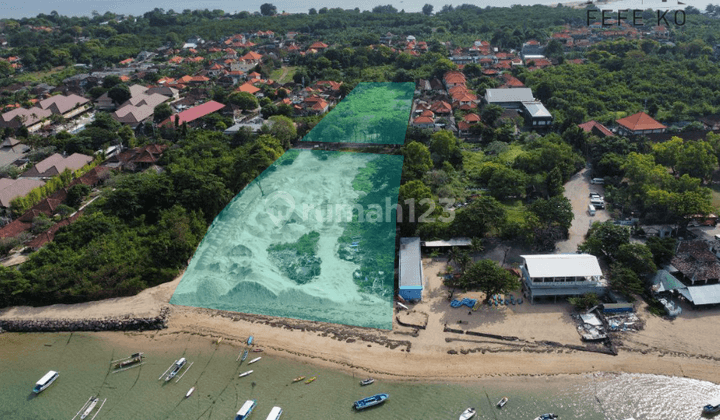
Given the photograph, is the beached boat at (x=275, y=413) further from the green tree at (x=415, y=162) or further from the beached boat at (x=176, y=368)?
the green tree at (x=415, y=162)

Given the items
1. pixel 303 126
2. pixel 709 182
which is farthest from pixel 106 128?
pixel 709 182

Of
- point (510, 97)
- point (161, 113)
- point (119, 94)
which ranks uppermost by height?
point (119, 94)

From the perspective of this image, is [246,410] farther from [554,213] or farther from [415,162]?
[415,162]

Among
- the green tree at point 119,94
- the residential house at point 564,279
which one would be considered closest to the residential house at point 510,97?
the residential house at point 564,279

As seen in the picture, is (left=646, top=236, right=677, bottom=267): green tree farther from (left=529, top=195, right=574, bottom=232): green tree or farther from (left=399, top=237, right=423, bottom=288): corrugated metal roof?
(left=399, top=237, right=423, bottom=288): corrugated metal roof

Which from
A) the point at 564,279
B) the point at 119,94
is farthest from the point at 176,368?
the point at 119,94

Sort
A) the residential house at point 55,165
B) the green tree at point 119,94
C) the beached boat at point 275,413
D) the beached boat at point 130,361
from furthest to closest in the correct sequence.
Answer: the green tree at point 119,94
the residential house at point 55,165
the beached boat at point 130,361
the beached boat at point 275,413
